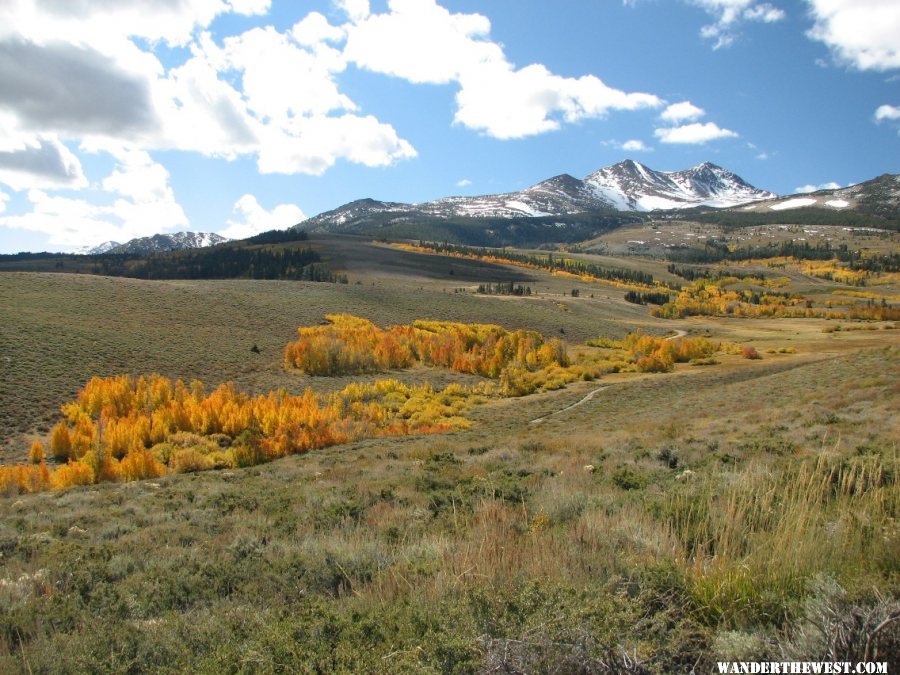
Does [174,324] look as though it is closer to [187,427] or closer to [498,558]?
[187,427]

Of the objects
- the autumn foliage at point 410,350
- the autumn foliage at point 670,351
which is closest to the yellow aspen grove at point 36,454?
the autumn foliage at point 410,350

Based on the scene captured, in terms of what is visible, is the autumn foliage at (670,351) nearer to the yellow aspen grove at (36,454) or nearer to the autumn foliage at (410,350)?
the autumn foliage at (410,350)

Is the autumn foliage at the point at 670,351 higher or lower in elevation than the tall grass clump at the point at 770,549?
lower

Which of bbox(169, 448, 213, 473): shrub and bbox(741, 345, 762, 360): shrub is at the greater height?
bbox(169, 448, 213, 473): shrub

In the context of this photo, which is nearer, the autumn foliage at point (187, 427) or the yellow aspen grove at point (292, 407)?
the autumn foliage at point (187, 427)

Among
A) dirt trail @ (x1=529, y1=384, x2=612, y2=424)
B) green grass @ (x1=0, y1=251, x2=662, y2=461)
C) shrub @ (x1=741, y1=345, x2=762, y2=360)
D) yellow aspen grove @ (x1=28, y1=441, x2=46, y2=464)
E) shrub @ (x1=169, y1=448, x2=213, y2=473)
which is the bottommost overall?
shrub @ (x1=741, y1=345, x2=762, y2=360)

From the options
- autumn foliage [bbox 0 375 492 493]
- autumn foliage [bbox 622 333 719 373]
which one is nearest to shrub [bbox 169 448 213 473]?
autumn foliage [bbox 0 375 492 493]

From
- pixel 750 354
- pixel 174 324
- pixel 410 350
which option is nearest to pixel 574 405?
pixel 410 350

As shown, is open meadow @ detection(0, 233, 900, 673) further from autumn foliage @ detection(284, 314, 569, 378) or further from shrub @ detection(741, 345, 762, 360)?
shrub @ detection(741, 345, 762, 360)

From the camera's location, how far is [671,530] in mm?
4977

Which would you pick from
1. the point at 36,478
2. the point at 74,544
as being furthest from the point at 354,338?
the point at 74,544

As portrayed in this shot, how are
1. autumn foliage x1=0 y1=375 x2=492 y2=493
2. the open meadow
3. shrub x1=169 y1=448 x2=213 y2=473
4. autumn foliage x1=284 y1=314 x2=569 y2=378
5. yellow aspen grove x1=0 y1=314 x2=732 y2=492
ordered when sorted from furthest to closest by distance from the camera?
autumn foliage x1=284 y1=314 x2=569 y2=378
yellow aspen grove x1=0 y1=314 x2=732 y2=492
shrub x1=169 y1=448 x2=213 y2=473
autumn foliage x1=0 y1=375 x2=492 y2=493
the open meadow

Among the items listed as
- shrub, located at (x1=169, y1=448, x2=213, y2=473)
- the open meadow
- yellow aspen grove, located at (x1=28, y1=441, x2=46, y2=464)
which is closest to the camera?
the open meadow

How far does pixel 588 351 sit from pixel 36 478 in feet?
187
